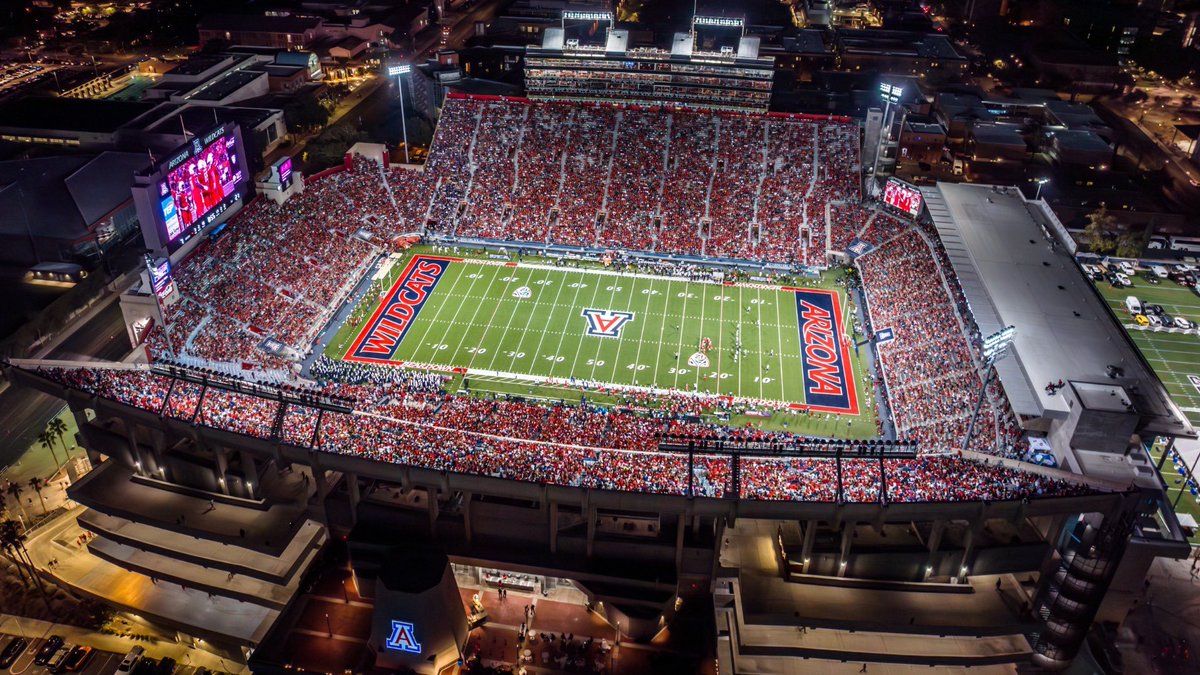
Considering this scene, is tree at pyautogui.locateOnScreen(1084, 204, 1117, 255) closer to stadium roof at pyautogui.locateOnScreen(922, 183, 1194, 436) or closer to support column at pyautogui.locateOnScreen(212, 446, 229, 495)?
stadium roof at pyautogui.locateOnScreen(922, 183, 1194, 436)

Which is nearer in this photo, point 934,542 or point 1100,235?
point 934,542

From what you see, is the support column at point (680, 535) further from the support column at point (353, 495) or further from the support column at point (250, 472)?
the support column at point (250, 472)

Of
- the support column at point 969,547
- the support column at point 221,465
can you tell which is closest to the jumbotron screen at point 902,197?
the support column at point 969,547

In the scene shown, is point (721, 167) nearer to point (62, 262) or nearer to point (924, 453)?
point (924, 453)

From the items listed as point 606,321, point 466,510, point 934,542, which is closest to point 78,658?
point 466,510

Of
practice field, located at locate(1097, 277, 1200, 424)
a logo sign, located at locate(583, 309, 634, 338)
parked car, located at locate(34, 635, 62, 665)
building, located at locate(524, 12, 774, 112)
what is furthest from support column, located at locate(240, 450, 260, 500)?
practice field, located at locate(1097, 277, 1200, 424)

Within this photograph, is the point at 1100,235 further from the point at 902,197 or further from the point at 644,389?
the point at 644,389
